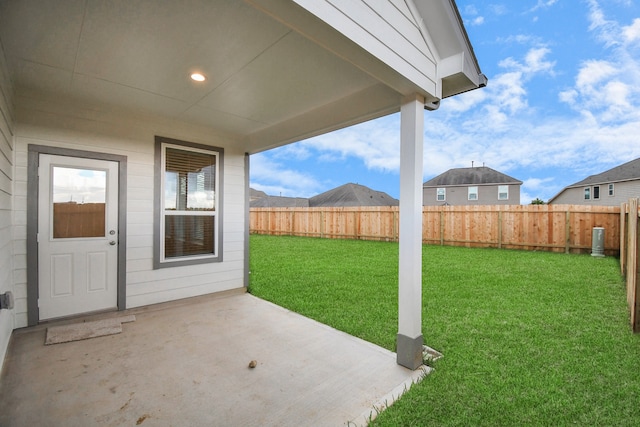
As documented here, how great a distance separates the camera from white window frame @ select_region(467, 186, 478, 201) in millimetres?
19062

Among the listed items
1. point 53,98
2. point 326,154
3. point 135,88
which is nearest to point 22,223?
point 53,98

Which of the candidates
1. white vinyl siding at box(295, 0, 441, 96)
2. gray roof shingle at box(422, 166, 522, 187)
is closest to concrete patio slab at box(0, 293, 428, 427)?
white vinyl siding at box(295, 0, 441, 96)

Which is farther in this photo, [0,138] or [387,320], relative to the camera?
[387,320]

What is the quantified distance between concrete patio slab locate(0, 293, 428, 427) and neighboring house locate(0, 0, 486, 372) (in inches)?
15.8

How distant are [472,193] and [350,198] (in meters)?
8.28

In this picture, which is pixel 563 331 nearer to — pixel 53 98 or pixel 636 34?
pixel 53 98

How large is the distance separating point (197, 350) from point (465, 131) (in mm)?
42869

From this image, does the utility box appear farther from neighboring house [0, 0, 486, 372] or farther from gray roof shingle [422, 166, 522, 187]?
gray roof shingle [422, 166, 522, 187]

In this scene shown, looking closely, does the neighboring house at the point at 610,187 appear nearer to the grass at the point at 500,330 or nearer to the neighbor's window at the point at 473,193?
the neighbor's window at the point at 473,193

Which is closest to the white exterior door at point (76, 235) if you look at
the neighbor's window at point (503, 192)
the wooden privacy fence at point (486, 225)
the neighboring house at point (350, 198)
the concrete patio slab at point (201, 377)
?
the concrete patio slab at point (201, 377)

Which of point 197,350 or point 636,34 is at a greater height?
point 636,34

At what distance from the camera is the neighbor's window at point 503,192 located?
59.6 ft

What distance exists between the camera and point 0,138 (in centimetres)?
239

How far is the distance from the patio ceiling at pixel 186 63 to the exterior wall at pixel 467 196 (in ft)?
56.2
